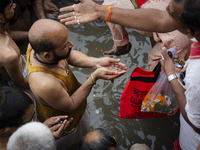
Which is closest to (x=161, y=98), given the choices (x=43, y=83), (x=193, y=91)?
(x=193, y=91)

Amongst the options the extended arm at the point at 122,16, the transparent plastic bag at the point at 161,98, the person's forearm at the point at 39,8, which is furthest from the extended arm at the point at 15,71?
the person's forearm at the point at 39,8

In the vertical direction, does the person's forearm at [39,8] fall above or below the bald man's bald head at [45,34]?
below

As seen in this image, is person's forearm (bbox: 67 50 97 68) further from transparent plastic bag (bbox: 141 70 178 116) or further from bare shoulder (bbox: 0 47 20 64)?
transparent plastic bag (bbox: 141 70 178 116)

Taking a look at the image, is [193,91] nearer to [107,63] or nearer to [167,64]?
[167,64]

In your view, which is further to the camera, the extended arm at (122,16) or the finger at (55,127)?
the extended arm at (122,16)

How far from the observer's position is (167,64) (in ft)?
6.44

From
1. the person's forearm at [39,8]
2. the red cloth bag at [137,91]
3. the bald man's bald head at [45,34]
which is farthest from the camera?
the person's forearm at [39,8]

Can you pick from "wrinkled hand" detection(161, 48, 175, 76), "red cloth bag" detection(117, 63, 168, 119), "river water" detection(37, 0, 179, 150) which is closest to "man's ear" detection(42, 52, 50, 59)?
"red cloth bag" detection(117, 63, 168, 119)

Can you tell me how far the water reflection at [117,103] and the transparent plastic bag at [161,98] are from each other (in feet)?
2.86

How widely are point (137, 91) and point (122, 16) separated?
38.3 inches

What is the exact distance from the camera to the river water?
2936mm

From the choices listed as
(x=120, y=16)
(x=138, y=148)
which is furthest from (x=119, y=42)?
(x=138, y=148)

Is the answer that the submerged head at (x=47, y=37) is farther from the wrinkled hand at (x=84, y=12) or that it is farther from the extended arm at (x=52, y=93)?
the wrinkled hand at (x=84, y=12)

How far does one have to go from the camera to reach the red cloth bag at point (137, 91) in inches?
81.5
